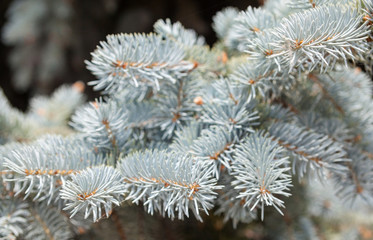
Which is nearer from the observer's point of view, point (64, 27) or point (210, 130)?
point (210, 130)

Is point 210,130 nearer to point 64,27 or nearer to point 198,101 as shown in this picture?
point 198,101

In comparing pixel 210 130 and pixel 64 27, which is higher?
pixel 64 27

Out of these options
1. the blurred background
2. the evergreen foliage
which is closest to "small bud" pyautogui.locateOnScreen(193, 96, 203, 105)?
the evergreen foliage

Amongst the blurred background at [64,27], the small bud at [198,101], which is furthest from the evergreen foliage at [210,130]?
the blurred background at [64,27]

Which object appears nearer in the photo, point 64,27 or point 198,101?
point 198,101

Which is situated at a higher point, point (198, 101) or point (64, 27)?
point (64, 27)

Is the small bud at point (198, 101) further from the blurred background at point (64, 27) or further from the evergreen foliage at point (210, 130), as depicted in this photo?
the blurred background at point (64, 27)

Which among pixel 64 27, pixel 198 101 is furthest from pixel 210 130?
pixel 64 27
